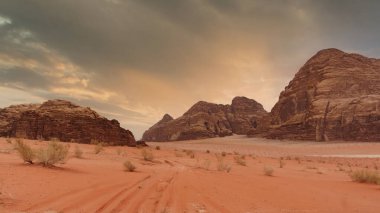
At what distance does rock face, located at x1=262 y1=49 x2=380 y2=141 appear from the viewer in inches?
2445

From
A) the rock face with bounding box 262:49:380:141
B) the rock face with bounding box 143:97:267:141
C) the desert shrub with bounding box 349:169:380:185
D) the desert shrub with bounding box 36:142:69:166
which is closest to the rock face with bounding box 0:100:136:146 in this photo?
the desert shrub with bounding box 36:142:69:166

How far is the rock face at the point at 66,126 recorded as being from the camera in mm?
34281

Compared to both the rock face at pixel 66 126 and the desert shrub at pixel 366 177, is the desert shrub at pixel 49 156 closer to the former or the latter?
the desert shrub at pixel 366 177

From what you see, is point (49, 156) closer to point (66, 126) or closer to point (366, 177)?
point (366, 177)

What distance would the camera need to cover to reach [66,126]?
A: 34469 mm

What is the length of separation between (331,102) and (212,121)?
57893mm

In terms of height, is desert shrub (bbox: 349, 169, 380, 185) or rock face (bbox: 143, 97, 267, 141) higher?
rock face (bbox: 143, 97, 267, 141)

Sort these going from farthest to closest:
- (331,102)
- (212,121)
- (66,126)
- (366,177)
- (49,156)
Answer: (212,121), (331,102), (66,126), (366,177), (49,156)

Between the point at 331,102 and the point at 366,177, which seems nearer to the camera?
the point at 366,177

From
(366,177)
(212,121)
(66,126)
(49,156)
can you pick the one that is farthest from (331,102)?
(49,156)

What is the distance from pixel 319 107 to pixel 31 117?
5318cm

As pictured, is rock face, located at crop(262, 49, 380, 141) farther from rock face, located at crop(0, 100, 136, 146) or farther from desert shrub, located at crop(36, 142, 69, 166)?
desert shrub, located at crop(36, 142, 69, 166)

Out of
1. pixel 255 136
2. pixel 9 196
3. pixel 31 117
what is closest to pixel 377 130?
pixel 255 136

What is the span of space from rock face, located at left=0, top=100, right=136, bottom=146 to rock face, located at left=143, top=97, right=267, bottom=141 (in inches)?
2942
